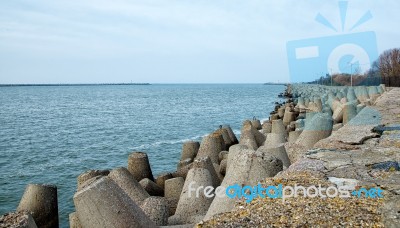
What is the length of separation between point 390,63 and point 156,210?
146 ft

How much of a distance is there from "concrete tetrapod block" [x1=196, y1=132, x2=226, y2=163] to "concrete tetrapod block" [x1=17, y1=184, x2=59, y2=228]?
3879mm

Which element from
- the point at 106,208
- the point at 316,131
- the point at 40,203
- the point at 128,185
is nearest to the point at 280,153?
the point at 316,131

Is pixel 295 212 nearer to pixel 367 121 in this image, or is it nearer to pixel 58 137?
pixel 367 121

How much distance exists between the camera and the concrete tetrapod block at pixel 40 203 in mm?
5621

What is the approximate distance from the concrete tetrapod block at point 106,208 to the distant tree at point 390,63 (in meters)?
41.5

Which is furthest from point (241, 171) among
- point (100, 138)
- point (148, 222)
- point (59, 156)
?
point (100, 138)

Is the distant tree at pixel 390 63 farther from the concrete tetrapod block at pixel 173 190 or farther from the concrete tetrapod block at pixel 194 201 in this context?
the concrete tetrapod block at pixel 194 201

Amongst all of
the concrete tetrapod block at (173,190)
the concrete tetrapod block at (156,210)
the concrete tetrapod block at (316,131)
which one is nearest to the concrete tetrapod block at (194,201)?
the concrete tetrapod block at (156,210)

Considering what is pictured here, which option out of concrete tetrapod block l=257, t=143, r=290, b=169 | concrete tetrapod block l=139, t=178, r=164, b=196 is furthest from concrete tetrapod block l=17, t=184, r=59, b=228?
concrete tetrapod block l=257, t=143, r=290, b=169

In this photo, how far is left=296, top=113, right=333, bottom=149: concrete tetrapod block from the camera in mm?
6833

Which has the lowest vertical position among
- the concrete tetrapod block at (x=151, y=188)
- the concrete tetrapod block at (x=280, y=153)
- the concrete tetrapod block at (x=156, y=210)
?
the concrete tetrapod block at (x=151, y=188)

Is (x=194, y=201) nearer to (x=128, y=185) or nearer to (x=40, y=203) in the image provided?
(x=128, y=185)

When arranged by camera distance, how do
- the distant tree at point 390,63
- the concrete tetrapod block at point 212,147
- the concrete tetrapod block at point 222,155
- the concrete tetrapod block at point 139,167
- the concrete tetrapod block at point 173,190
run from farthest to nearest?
1. the distant tree at point 390,63
2. the concrete tetrapod block at point 212,147
3. the concrete tetrapod block at point 222,155
4. the concrete tetrapod block at point 139,167
5. the concrete tetrapod block at point 173,190

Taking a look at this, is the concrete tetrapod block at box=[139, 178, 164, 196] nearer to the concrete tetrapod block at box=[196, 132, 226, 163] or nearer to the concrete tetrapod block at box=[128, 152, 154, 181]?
the concrete tetrapod block at box=[128, 152, 154, 181]
